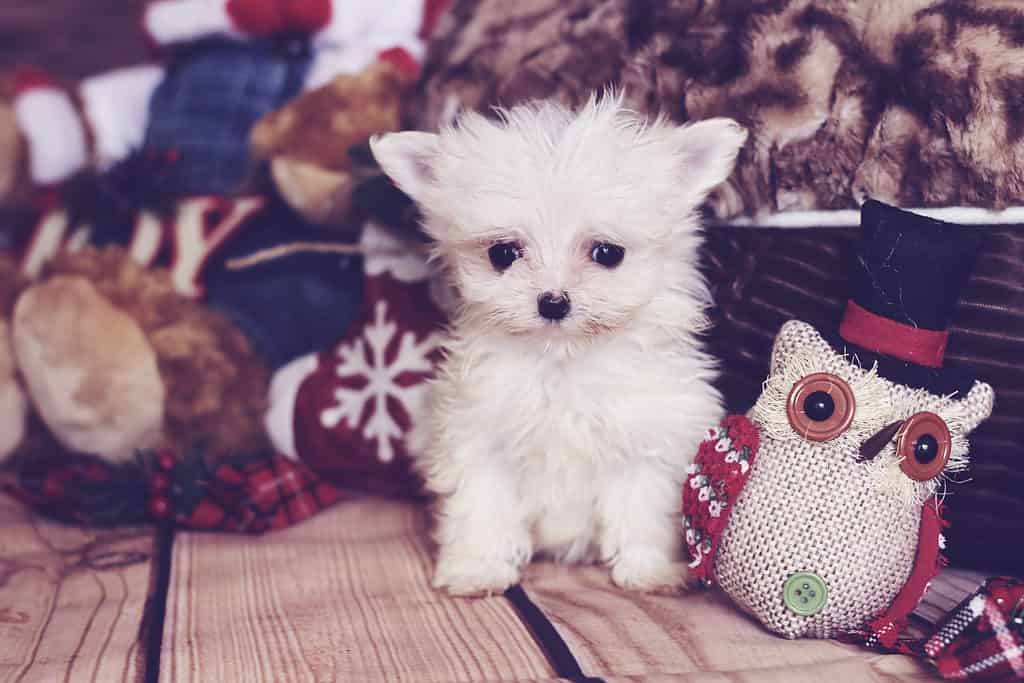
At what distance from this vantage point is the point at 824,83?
1.35 metres

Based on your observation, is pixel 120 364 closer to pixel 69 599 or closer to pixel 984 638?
pixel 69 599

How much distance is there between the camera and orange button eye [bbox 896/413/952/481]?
1.13 meters

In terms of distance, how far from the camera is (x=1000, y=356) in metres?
1.25

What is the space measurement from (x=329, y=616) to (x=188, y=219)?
0.96 meters

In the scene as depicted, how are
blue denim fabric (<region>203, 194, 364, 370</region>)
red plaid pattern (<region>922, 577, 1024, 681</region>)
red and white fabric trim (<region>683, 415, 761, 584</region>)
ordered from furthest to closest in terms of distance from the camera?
blue denim fabric (<region>203, 194, 364, 370</region>), red and white fabric trim (<region>683, 415, 761, 584</region>), red plaid pattern (<region>922, 577, 1024, 681</region>)

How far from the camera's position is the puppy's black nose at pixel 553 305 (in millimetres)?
1234

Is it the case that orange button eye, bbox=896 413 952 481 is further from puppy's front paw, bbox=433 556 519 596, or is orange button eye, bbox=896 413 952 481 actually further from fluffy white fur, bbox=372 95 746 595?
puppy's front paw, bbox=433 556 519 596

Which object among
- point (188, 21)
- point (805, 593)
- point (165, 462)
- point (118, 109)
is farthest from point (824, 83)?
point (118, 109)

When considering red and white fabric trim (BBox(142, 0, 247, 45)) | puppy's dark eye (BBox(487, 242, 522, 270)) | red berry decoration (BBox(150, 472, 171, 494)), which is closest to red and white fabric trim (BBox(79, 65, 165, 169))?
red and white fabric trim (BBox(142, 0, 247, 45))

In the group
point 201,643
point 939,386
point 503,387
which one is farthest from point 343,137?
point 939,386

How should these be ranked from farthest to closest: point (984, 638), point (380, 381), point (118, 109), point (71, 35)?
point (71, 35) → point (118, 109) → point (380, 381) → point (984, 638)

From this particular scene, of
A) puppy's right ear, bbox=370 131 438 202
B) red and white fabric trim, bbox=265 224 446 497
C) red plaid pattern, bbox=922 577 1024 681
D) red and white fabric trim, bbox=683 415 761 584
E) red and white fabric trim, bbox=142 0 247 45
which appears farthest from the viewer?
red and white fabric trim, bbox=142 0 247 45

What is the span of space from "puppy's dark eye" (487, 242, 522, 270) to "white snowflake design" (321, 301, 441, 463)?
16.6 inches

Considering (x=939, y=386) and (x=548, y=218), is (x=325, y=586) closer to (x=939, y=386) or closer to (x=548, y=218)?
(x=548, y=218)
